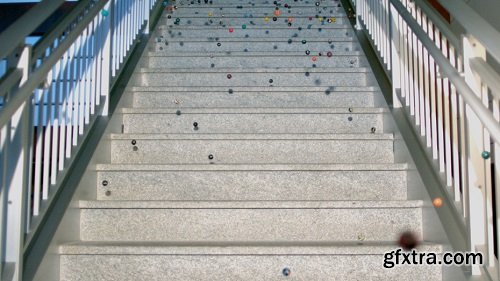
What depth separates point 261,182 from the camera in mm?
2387

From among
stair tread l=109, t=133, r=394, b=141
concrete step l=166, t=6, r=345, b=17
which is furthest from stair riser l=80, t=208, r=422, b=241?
concrete step l=166, t=6, r=345, b=17

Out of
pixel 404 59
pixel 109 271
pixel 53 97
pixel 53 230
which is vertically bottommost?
pixel 109 271

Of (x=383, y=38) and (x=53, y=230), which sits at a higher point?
(x=383, y=38)

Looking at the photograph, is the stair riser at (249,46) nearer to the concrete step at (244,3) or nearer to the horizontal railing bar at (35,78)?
the concrete step at (244,3)

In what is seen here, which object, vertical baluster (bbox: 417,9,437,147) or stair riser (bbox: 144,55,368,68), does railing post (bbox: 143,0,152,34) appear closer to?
stair riser (bbox: 144,55,368,68)

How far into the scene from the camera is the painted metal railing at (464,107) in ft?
5.22

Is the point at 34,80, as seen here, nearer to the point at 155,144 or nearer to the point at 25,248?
the point at 25,248

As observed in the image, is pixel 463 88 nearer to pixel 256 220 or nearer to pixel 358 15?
pixel 256 220

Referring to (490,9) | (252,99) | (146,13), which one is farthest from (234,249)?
(490,9)

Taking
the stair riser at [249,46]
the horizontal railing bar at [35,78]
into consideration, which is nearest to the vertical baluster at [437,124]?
the horizontal railing bar at [35,78]

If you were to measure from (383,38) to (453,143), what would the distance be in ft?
4.00

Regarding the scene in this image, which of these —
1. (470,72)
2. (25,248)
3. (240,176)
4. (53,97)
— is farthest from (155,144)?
(470,72)

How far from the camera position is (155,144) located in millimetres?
2629

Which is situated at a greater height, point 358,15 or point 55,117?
point 358,15
